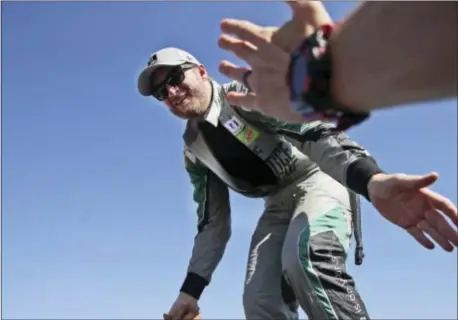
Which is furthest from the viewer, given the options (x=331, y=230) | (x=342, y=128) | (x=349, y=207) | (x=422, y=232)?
(x=349, y=207)

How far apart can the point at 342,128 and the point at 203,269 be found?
390 cm

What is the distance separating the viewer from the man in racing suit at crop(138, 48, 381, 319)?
4.12m

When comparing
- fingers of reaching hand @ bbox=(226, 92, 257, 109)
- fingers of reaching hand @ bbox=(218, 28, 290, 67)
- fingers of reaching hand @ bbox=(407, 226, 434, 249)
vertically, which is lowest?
fingers of reaching hand @ bbox=(407, 226, 434, 249)

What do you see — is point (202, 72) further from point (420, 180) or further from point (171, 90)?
point (420, 180)

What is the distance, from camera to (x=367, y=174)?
145 inches

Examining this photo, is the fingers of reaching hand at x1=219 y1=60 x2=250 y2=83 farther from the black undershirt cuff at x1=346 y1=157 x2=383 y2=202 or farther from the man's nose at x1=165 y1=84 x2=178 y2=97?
the man's nose at x1=165 y1=84 x2=178 y2=97

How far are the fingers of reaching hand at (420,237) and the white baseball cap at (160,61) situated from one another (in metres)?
2.66

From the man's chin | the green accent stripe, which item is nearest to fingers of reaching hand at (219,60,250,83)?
the green accent stripe

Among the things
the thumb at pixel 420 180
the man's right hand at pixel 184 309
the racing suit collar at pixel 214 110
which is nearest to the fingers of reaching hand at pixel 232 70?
the thumb at pixel 420 180

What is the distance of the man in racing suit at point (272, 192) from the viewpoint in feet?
13.5

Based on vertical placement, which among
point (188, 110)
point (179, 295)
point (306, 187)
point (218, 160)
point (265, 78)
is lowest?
point (179, 295)

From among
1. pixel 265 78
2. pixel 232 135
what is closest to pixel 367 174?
pixel 232 135

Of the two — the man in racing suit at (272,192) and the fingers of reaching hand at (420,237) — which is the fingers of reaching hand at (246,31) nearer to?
the man in racing suit at (272,192)

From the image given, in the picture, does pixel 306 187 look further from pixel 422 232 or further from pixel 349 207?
pixel 422 232
